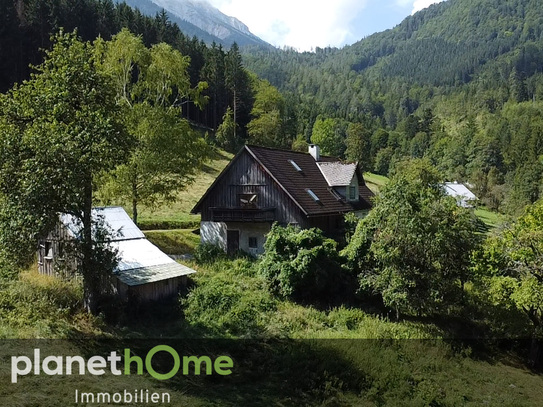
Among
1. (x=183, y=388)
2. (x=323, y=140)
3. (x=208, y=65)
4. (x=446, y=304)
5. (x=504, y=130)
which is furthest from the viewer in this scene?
(x=504, y=130)

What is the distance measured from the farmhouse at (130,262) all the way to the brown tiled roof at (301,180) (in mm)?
9116

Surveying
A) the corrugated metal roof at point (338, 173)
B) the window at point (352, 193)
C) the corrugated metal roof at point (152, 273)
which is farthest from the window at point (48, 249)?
the window at point (352, 193)

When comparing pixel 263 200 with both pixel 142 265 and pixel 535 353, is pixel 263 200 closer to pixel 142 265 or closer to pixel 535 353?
pixel 142 265

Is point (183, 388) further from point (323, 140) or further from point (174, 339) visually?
point (323, 140)

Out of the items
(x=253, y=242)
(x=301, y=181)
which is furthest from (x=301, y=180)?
(x=253, y=242)

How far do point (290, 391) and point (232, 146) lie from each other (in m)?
63.6

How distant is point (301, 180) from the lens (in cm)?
3206

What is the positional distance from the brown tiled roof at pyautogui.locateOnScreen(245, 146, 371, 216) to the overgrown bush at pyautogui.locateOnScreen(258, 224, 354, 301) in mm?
3542

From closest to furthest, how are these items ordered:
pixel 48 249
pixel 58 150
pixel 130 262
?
pixel 58 150 < pixel 130 262 < pixel 48 249

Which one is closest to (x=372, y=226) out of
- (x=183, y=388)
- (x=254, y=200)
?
(x=254, y=200)

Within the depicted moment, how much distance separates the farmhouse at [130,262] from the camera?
21766 millimetres

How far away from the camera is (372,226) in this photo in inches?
982

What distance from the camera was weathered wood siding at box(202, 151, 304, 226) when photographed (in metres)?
29.4

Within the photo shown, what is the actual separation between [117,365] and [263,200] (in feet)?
54.1
